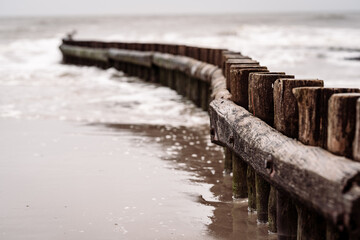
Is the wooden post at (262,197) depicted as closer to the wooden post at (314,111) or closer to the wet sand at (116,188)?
the wet sand at (116,188)

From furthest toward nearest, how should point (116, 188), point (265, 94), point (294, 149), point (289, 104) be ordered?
point (116, 188), point (265, 94), point (289, 104), point (294, 149)

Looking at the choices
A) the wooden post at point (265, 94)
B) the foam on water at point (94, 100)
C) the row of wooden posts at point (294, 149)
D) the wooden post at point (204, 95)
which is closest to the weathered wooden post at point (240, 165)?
the row of wooden posts at point (294, 149)

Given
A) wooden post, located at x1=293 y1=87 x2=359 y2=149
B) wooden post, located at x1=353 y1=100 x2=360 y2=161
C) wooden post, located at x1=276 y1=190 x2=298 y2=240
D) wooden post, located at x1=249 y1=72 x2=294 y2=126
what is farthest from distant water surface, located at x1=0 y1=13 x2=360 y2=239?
wooden post, located at x1=353 y1=100 x2=360 y2=161

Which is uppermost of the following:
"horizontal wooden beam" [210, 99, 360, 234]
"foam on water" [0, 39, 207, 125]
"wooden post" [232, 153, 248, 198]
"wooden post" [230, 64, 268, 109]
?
"wooden post" [230, 64, 268, 109]

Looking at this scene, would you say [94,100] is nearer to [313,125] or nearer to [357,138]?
[313,125]

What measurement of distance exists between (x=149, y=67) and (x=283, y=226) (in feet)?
29.7

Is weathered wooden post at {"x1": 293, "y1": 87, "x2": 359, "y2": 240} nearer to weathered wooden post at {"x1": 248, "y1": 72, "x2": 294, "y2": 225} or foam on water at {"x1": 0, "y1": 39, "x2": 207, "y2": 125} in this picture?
weathered wooden post at {"x1": 248, "y1": 72, "x2": 294, "y2": 225}

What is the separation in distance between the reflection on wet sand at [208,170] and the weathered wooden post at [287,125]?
278 mm

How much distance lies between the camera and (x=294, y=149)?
2.43 meters

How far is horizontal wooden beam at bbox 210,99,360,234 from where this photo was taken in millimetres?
1945

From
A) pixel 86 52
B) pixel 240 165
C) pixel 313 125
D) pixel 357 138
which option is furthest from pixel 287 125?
pixel 86 52

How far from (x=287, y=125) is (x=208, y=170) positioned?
6.07ft

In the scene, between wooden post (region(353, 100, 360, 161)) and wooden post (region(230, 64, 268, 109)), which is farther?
wooden post (region(230, 64, 268, 109))

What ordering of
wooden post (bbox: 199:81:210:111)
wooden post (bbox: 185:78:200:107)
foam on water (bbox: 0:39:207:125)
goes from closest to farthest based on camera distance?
foam on water (bbox: 0:39:207:125)
wooden post (bbox: 199:81:210:111)
wooden post (bbox: 185:78:200:107)
